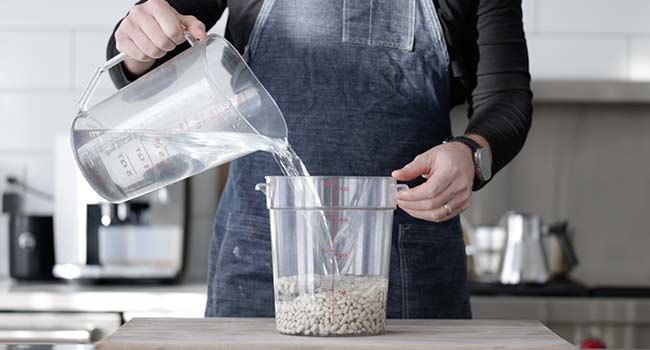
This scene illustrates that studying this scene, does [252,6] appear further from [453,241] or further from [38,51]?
[38,51]

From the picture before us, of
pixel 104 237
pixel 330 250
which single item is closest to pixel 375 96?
pixel 330 250

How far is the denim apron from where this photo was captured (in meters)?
1.32

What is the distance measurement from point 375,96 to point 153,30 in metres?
0.35

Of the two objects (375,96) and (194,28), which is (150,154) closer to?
(194,28)

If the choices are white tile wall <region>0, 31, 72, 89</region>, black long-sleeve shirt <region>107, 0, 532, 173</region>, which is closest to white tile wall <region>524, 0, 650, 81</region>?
white tile wall <region>0, 31, 72, 89</region>

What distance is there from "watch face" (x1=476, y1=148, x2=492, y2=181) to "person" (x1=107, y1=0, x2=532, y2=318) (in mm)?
125

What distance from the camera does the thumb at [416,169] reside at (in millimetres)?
1045

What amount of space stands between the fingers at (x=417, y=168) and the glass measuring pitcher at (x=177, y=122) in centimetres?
12

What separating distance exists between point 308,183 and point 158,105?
0.63 feet

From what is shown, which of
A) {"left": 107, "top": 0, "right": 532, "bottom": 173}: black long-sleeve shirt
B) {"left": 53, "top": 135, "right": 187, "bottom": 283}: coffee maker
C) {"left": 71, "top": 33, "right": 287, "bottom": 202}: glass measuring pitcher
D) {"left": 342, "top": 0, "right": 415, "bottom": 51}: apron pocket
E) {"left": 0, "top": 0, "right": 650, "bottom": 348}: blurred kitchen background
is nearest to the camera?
{"left": 71, "top": 33, "right": 287, "bottom": 202}: glass measuring pitcher

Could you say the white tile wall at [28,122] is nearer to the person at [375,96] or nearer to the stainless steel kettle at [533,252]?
the stainless steel kettle at [533,252]

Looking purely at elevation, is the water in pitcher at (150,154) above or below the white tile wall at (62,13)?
below

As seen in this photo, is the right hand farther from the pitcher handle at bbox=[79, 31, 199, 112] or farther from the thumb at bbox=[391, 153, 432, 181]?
the thumb at bbox=[391, 153, 432, 181]

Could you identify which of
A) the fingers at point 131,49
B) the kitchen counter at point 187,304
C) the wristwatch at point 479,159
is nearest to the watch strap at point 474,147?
the wristwatch at point 479,159
